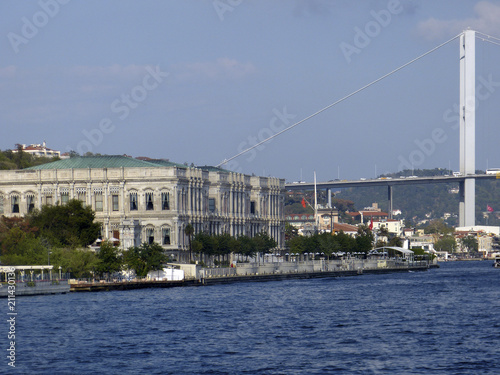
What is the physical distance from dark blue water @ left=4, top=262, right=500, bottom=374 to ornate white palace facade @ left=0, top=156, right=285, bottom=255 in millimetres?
33693

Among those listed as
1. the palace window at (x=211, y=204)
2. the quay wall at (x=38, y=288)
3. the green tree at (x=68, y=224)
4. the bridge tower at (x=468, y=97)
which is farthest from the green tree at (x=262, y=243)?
the bridge tower at (x=468, y=97)

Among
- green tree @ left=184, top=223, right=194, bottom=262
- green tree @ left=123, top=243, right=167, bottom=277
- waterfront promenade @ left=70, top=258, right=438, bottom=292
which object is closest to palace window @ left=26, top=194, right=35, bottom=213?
green tree @ left=184, top=223, right=194, bottom=262

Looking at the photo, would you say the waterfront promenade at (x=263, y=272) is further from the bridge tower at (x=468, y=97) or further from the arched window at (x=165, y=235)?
the bridge tower at (x=468, y=97)

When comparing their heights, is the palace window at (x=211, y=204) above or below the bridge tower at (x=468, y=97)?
below

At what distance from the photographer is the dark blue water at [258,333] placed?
4431 cm

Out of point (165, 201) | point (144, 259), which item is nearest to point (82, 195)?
point (165, 201)

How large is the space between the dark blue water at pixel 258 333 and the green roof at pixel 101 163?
131ft

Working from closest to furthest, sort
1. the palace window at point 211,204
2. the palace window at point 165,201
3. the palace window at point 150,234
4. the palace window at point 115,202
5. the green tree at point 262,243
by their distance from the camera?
the palace window at point 165,201 < the palace window at point 150,234 < the palace window at point 115,202 < the green tree at point 262,243 < the palace window at point 211,204

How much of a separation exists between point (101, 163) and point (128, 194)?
6.89 meters

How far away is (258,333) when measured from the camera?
54.9m

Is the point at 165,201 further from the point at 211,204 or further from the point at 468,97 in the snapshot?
the point at 468,97

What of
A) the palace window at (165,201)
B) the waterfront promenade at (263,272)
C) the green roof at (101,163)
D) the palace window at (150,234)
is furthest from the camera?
the green roof at (101,163)

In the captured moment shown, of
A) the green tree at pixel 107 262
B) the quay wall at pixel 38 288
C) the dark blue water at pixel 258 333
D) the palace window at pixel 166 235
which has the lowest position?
the dark blue water at pixel 258 333

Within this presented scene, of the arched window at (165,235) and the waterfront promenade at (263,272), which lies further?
the arched window at (165,235)
